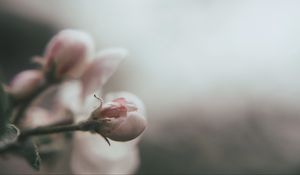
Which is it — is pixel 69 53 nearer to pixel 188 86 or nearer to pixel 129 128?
pixel 129 128

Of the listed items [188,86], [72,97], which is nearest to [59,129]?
[72,97]

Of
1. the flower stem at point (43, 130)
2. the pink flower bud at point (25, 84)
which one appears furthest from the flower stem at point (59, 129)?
the pink flower bud at point (25, 84)

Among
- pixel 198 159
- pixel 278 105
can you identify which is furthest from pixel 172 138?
pixel 278 105

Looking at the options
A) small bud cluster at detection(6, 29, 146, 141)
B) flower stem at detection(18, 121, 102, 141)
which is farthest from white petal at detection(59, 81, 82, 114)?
flower stem at detection(18, 121, 102, 141)

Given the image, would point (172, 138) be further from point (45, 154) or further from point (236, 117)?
point (45, 154)

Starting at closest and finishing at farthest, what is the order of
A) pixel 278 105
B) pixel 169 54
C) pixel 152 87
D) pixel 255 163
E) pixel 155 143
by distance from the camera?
pixel 255 163 → pixel 155 143 → pixel 278 105 → pixel 152 87 → pixel 169 54

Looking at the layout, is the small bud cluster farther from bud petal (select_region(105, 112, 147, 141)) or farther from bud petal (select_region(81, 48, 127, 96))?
bud petal (select_region(105, 112, 147, 141))
